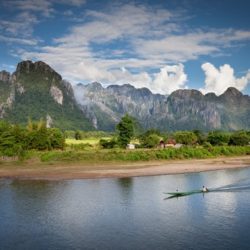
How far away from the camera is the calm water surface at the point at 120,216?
3422cm

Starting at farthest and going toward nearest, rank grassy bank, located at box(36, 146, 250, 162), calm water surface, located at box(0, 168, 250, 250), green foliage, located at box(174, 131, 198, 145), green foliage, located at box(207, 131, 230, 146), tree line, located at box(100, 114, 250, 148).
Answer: green foliage, located at box(174, 131, 198, 145) → green foliage, located at box(207, 131, 230, 146) → tree line, located at box(100, 114, 250, 148) → grassy bank, located at box(36, 146, 250, 162) → calm water surface, located at box(0, 168, 250, 250)

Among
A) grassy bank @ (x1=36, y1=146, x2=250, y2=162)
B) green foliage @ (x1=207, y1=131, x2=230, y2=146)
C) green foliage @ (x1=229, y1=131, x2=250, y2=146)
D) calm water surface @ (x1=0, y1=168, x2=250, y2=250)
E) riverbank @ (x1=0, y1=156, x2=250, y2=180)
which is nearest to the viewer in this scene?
calm water surface @ (x1=0, y1=168, x2=250, y2=250)

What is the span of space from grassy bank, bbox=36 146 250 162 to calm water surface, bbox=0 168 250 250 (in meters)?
21.6

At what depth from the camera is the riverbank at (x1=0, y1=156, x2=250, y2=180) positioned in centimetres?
7631

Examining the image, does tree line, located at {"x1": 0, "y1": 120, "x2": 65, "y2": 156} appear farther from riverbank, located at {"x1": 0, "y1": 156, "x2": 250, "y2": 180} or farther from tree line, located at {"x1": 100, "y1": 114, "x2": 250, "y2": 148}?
tree line, located at {"x1": 100, "y1": 114, "x2": 250, "y2": 148}

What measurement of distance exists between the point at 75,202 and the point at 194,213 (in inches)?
636

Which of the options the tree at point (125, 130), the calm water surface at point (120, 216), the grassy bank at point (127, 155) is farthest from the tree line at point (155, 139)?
the calm water surface at point (120, 216)

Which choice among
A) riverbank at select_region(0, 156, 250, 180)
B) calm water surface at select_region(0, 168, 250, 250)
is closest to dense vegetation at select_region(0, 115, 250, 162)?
riverbank at select_region(0, 156, 250, 180)

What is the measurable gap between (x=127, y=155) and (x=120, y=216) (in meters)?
50.6

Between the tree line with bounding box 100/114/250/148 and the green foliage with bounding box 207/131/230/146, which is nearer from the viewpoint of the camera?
the tree line with bounding box 100/114/250/148

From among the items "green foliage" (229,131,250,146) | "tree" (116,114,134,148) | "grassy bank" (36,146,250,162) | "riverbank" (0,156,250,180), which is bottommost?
"riverbank" (0,156,250,180)

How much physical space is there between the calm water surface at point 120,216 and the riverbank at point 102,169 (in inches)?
310

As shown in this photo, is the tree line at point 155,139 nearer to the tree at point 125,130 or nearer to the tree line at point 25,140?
the tree at point 125,130

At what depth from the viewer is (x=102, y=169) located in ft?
276
